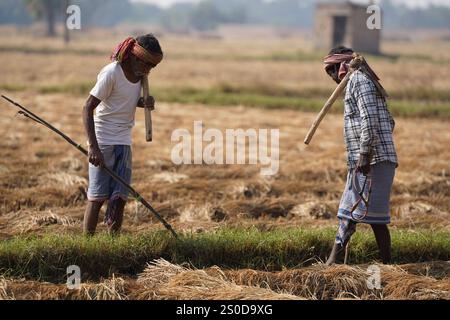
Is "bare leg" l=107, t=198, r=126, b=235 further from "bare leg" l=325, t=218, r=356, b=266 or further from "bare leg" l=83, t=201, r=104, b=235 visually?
"bare leg" l=325, t=218, r=356, b=266

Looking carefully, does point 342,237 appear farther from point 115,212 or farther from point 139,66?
point 139,66

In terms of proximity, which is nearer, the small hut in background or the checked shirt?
the checked shirt

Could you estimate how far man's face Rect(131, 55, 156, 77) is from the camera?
181 inches

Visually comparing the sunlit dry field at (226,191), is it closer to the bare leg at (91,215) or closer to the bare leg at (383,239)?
the bare leg at (383,239)

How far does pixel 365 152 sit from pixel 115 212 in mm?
1850

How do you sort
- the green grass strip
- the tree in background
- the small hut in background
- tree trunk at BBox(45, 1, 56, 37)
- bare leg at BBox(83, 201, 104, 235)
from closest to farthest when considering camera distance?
the green grass strip → bare leg at BBox(83, 201, 104, 235) → the small hut in background → tree trunk at BBox(45, 1, 56, 37) → the tree in background

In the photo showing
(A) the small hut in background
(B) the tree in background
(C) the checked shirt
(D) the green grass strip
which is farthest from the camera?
(B) the tree in background

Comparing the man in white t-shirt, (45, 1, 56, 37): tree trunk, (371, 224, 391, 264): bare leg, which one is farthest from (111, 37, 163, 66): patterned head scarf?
(45, 1, 56, 37): tree trunk

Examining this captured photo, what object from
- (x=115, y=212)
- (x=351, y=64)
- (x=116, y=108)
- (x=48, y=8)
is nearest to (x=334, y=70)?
(x=351, y=64)

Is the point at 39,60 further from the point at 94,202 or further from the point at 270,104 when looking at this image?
the point at 94,202

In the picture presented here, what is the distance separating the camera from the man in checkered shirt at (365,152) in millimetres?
4383

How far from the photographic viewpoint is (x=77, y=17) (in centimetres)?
902
